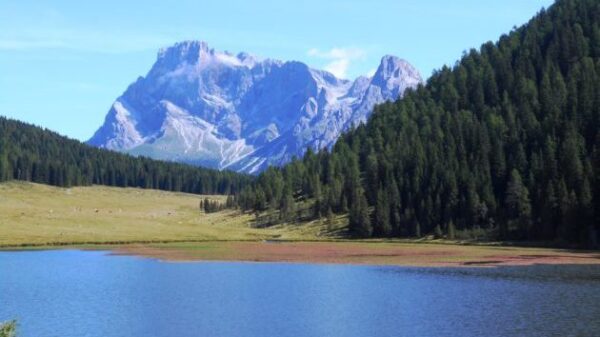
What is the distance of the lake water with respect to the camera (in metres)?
52.8

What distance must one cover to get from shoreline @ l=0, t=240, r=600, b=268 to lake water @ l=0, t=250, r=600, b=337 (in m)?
10.5

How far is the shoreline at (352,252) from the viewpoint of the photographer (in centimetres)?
10662

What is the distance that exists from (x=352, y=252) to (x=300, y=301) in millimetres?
62656

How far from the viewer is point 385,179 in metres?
190

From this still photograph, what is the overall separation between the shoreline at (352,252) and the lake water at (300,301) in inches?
412

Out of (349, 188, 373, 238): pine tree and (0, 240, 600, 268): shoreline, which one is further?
(349, 188, 373, 238): pine tree

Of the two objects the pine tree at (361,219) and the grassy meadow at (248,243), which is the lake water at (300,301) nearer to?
the grassy meadow at (248,243)

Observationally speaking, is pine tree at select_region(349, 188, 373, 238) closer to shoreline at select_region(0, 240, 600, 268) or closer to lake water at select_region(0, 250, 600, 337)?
shoreline at select_region(0, 240, 600, 268)

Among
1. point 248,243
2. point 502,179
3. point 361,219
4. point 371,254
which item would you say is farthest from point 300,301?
point 502,179

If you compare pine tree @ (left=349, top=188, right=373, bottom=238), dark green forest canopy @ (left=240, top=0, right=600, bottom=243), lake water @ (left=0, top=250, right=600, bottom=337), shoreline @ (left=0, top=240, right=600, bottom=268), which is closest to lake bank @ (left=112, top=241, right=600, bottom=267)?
shoreline @ (left=0, top=240, right=600, bottom=268)

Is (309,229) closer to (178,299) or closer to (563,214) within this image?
(563,214)

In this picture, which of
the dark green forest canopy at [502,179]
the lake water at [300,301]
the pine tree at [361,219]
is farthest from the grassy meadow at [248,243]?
the lake water at [300,301]

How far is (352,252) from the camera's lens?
128625 millimetres

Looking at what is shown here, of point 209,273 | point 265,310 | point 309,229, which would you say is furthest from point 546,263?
point 309,229
